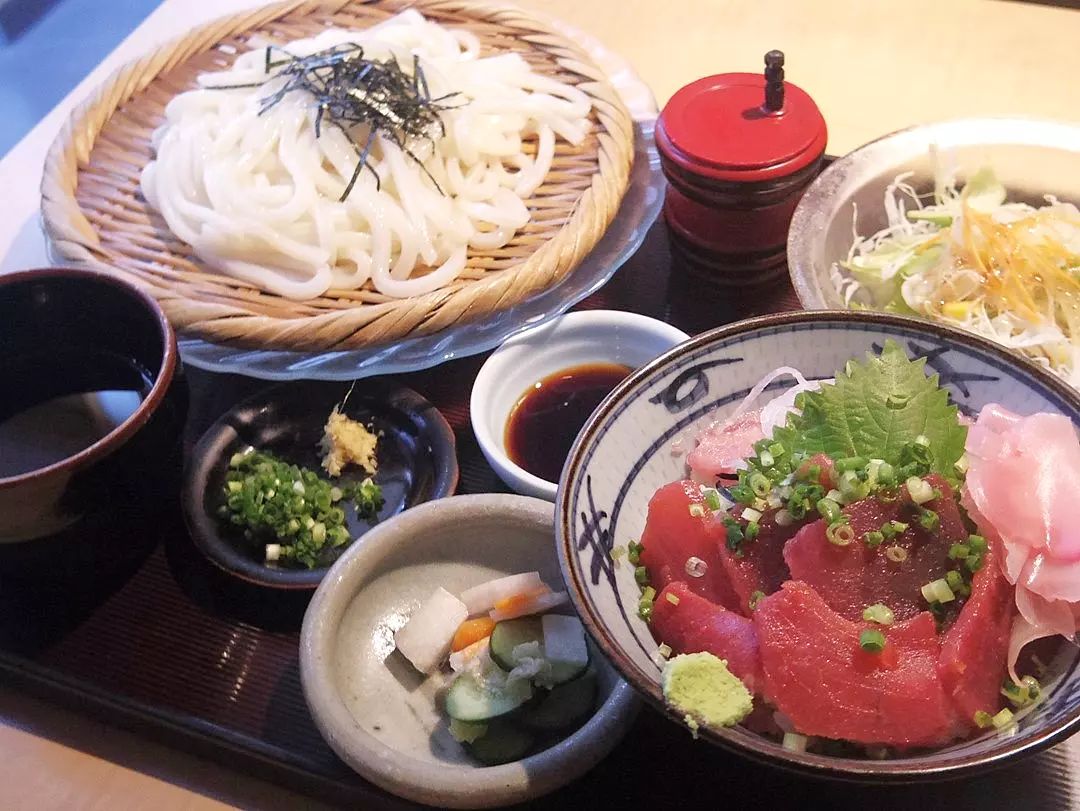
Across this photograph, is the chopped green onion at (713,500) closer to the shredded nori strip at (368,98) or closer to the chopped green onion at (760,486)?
the chopped green onion at (760,486)

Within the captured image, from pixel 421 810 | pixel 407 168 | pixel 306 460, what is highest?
pixel 407 168

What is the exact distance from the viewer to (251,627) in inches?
53.7

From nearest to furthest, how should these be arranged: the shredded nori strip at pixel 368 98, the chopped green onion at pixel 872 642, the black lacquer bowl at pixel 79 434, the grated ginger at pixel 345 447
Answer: the chopped green onion at pixel 872 642 → the black lacquer bowl at pixel 79 434 → the grated ginger at pixel 345 447 → the shredded nori strip at pixel 368 98

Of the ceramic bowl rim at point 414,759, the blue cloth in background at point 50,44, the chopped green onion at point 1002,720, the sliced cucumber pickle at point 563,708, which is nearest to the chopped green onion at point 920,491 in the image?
the chopped green onion at point 1002,720

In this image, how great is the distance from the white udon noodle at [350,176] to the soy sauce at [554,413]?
0.30m

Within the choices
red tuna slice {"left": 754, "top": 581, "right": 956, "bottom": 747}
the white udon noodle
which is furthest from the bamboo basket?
red tuna slice {"left": 754, "top": 581, "right": 956, "bottom": 747}

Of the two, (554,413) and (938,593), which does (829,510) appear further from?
(554,413)

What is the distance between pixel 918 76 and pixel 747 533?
6.25 feet

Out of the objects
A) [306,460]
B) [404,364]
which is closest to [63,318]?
[306,460]

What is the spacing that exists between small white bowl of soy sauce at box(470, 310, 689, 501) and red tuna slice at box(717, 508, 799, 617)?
0.54 m

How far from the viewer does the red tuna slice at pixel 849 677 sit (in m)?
0.89

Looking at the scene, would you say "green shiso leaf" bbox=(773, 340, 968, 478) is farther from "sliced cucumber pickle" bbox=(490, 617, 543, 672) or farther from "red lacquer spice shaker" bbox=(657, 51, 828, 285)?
"red lacquer spice shaker" bbox=(657, 51, 828, 285)

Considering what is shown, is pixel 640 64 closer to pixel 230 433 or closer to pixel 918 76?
pixel 918 76

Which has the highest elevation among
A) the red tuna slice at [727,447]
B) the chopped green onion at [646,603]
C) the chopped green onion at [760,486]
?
the chopped green onion at [760,486]
